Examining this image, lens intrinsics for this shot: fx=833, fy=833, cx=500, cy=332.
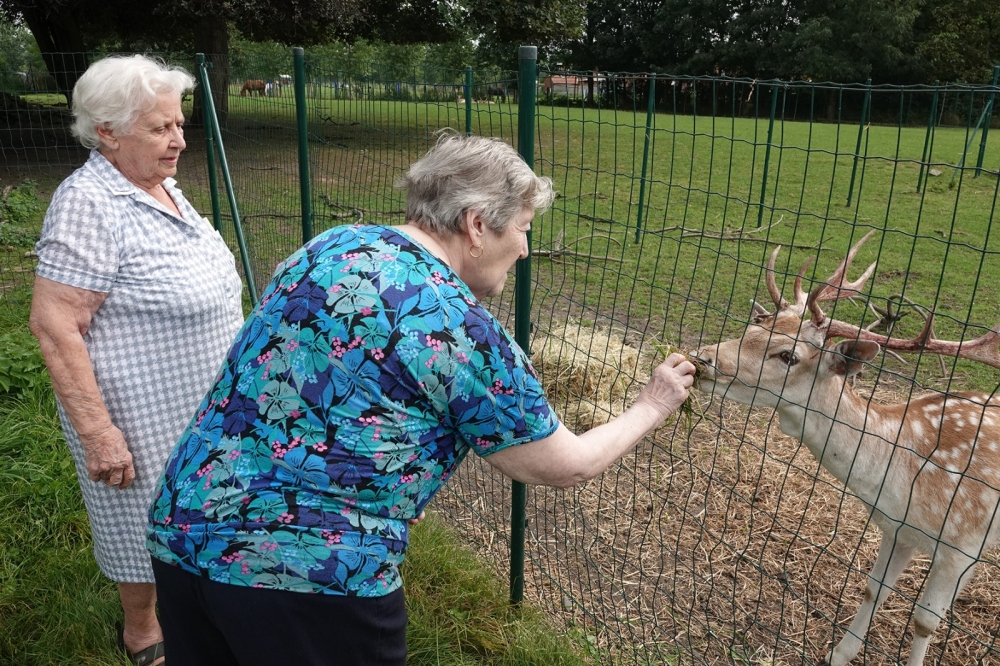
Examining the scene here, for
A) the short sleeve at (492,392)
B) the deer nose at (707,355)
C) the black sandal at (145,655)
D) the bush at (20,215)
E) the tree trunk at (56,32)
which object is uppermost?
the tree trunk at (56,32)

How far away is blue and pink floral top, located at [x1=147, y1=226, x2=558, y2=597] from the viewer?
164 cm

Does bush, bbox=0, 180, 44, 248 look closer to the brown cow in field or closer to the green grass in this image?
the brown cow in field

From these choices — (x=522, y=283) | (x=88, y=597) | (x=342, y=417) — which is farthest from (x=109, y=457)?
(x=522, y=283)

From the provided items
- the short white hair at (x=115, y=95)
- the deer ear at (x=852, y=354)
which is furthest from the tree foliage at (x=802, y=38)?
the short white hair at (x=115, y=95)

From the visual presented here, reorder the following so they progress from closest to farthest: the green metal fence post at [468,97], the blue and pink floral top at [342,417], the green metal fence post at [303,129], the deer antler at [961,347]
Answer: the blue and pink floral top at [342,417], the deer antler at [961,347], the green metal fence post at [468,97], the green metal fence post at [303,129]

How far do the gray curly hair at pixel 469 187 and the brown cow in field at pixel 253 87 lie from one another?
4.51 m

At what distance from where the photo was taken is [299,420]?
5.49 feet

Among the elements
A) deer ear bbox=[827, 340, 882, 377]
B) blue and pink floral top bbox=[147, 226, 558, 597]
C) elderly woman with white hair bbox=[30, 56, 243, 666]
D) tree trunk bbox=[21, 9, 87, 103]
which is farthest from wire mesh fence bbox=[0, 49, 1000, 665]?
tree trunk bbox=[21, 9, 87, 103]

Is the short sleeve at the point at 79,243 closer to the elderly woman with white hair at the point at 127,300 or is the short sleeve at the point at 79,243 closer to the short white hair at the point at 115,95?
the elderly woman with white hair at the point at 127,300

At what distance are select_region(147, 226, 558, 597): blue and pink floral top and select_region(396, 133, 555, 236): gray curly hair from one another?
0.13 meters

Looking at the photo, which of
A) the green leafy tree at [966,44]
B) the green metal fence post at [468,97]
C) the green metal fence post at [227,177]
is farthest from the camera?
the green leafy tree at [966,44]

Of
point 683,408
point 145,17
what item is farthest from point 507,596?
point 145,17

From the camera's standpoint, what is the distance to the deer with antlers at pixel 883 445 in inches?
121

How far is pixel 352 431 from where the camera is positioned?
5.45 ft
